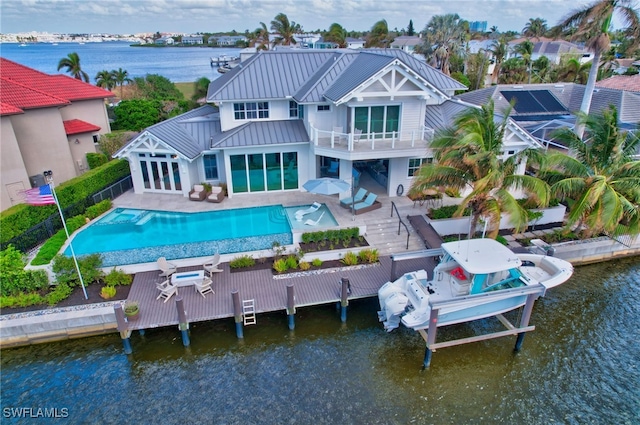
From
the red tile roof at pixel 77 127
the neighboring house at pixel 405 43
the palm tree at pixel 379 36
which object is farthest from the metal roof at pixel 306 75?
the neighboring house at pixel 405 43

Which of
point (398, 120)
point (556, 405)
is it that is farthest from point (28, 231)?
point (556, 405)

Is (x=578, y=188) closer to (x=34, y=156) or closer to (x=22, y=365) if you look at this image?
(x=22, y=365)

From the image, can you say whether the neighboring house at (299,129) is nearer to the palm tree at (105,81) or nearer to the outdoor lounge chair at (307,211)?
the outdoor lounge chair at (307,211)

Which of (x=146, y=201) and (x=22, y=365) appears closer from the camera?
(x=22, y=365)

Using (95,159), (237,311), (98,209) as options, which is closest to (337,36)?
(95,159)

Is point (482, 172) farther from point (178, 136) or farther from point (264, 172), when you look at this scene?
point (178, 136)
